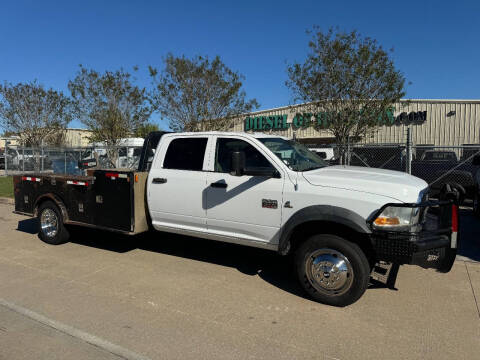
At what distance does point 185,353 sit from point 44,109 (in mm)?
26555

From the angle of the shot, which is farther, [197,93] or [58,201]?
[197,93]

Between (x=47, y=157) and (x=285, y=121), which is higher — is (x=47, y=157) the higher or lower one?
the lower one

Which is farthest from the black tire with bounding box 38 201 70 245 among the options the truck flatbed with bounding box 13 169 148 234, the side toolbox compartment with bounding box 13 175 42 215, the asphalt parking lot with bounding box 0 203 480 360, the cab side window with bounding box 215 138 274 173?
the cab side window with bounding box 215 138 274 173

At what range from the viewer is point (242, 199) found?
4.53 m

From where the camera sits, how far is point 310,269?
13.4 ft

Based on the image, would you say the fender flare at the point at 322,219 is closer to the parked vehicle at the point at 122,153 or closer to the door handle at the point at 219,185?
the door handle at the point at 219,185

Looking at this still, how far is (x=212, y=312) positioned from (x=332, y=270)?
138 cm

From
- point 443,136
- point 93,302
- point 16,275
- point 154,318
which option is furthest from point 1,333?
point 443,136

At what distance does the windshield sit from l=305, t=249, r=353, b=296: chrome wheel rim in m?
1.10

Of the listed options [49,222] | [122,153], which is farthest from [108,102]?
[49,222]

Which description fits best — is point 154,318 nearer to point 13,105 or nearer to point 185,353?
point 185,353

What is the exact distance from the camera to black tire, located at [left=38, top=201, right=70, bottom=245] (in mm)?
6326

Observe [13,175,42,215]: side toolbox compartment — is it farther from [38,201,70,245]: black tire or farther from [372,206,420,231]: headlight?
[372,206,420,231]: headlight

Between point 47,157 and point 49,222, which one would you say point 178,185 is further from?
point 47,157
